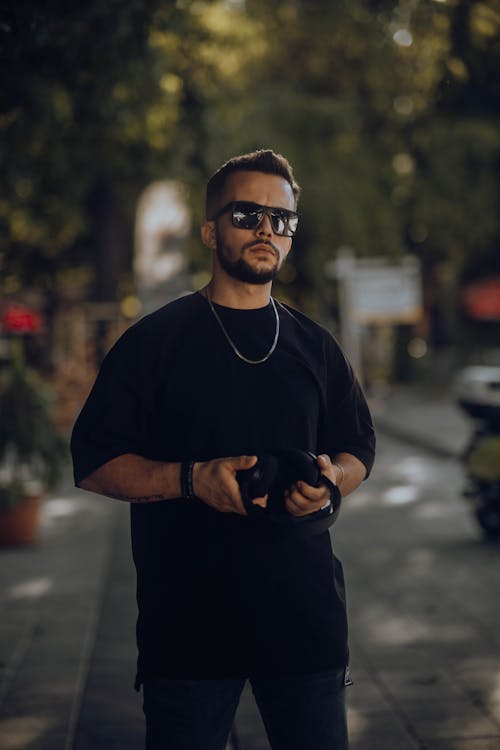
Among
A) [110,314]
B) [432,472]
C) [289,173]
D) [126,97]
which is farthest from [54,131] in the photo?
[110,314]

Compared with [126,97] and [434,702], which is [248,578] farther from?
[126,97]

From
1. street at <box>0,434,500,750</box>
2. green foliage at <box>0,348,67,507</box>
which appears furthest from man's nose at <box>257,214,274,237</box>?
green foliage at <box>0,348,67,507</box>

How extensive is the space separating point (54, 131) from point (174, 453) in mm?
10857

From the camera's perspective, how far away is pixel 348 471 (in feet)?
9.83

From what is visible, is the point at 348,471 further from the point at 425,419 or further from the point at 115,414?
the point at 425,419

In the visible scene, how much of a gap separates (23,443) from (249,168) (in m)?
7.60

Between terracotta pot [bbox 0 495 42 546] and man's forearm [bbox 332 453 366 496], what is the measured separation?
25.9 feet

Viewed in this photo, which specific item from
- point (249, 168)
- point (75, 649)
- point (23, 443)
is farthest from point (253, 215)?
point (23, 443)

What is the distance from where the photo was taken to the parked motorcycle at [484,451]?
10062 millimetres

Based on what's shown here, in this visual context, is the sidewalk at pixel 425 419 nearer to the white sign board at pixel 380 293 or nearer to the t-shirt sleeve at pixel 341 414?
the white sign board at pixel 380 293

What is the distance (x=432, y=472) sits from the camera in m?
17.2

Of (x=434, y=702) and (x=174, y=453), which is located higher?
(x=174, y=453)

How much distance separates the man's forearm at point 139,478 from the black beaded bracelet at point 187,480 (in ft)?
0.04

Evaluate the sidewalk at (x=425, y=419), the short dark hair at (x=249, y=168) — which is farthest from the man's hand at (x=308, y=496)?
the sidewalk at (x=425, y=419)
